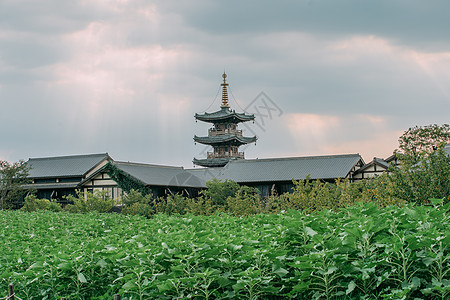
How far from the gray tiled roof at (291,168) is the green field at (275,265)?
29.3m

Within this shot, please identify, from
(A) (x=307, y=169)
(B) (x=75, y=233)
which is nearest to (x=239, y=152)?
(A) (x=307, y=169)

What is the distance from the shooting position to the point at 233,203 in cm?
2055

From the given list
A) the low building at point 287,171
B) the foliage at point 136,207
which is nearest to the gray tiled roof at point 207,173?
the low building at point 287,171

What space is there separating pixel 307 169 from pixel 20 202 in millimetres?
24542

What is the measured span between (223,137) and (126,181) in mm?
21637

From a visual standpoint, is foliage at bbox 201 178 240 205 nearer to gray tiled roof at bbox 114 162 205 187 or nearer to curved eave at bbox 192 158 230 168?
gray tiled roof at bbox 114 162 205 187

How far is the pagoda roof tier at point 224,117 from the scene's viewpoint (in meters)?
51.9

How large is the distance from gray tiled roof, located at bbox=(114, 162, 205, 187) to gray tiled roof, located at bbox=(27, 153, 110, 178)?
8.98 metres

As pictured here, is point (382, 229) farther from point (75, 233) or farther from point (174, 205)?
point (174, 205)

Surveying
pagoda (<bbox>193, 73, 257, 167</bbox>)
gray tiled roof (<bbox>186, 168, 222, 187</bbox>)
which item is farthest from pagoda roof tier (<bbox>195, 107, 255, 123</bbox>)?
gray tiled roof (<bbox>186, 168, 222, 187</bbox>)

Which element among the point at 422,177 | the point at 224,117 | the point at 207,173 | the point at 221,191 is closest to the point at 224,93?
the point at 224,117

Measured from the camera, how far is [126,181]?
102 ft

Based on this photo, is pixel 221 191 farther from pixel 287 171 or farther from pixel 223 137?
pixel 223 137

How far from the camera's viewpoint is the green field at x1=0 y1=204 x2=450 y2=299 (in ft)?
14.4
